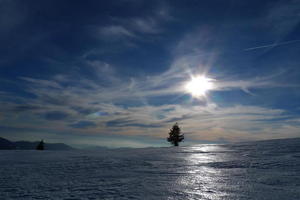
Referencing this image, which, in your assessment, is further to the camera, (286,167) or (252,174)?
(286,167)

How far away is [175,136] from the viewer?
1629 inches

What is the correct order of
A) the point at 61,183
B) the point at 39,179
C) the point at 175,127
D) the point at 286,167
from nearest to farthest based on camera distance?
the point at 61,183
the point at 39,179
the point at 286,167
the point at 175,127

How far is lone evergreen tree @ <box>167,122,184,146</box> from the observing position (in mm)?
41125

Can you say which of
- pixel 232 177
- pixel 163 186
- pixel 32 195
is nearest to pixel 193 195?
pixel 163 186

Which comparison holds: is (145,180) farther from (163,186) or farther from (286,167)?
(286,167)

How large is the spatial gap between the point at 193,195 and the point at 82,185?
1.91 metres

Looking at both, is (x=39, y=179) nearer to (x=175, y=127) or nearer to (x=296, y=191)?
(x=296, y=191)

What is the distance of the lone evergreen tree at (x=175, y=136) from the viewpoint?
4112cm

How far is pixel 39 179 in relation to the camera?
410 cm

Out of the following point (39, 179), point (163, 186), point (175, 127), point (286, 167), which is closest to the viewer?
point (163, 186)

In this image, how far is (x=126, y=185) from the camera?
11.5 ft

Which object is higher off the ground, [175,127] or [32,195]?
[175,127]

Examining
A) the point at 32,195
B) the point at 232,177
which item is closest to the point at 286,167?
the point at 232,177

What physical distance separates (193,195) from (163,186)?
0.69 m
